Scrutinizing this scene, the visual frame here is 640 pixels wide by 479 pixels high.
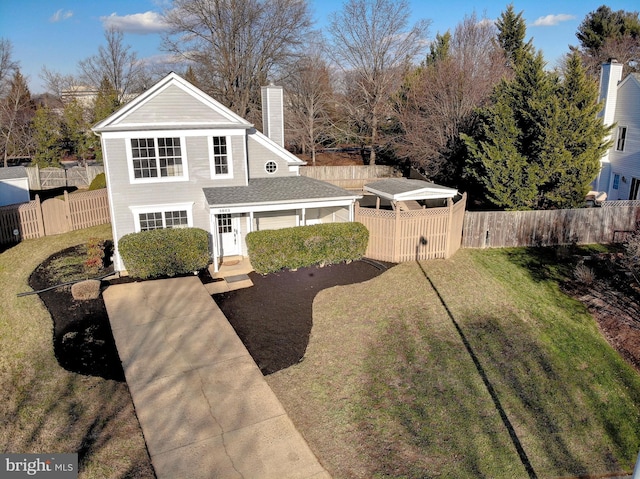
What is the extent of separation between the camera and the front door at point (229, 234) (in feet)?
57.8

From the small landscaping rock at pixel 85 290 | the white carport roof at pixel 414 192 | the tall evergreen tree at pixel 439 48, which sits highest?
the tall evergreen tree at pixel 439 48

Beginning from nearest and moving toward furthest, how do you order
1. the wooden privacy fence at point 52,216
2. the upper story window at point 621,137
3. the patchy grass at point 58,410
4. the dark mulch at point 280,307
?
the patchy grass at point 58,410
the dark mulch at point 280,307
the wooden privacy fence at point 52,216
the upper story window at point 621,137

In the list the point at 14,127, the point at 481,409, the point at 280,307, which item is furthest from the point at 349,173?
the point at 481,409

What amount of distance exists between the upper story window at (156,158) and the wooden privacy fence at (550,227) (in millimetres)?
11801

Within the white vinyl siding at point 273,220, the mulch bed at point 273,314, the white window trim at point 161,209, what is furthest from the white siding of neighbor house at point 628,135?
the white window trim at point 161,209

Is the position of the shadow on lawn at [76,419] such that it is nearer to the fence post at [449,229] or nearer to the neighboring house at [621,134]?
the fence post at [449,229]

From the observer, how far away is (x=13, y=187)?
2505 cm

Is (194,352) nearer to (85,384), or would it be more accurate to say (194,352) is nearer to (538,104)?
(85,384)

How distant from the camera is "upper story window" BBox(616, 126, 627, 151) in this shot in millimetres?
25312

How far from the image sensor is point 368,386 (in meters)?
9.84

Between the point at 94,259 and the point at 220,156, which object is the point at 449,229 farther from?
the point at 94,259

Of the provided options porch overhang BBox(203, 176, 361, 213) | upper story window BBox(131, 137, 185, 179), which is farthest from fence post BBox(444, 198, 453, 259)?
upper story window BBox(131, 137, 185, 179)

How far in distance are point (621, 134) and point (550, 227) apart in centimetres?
1083

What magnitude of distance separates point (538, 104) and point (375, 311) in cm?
1324
